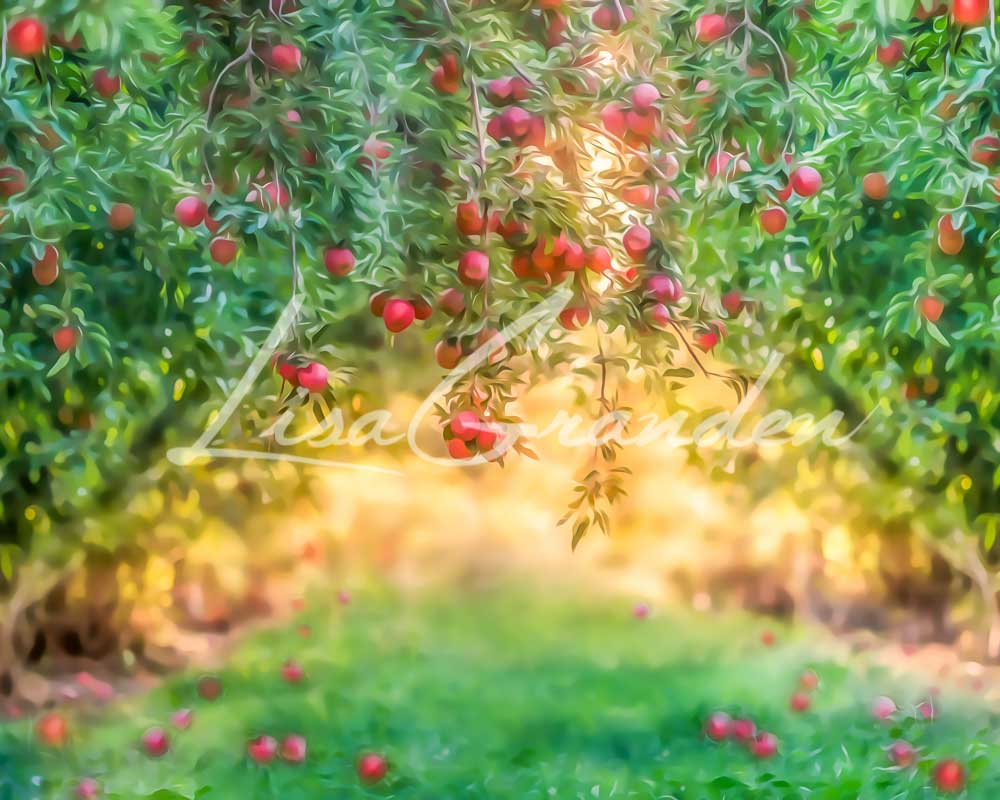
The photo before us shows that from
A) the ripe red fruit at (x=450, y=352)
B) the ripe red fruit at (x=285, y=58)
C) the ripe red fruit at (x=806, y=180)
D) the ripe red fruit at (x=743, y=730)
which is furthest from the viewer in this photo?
the ripe red fruit at (x=743, y=730)

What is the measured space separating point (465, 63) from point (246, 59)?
361 mm

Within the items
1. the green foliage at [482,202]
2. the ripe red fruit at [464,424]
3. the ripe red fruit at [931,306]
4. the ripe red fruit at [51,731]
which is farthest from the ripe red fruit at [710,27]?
the ripe red fruit at [51,731]

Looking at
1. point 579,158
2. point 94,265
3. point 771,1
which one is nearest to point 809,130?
point 771,1

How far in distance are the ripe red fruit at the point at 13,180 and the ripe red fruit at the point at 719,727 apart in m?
1.62

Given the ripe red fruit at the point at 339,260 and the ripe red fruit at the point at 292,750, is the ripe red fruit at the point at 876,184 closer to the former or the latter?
the ripe red fruit at the point at 339,260

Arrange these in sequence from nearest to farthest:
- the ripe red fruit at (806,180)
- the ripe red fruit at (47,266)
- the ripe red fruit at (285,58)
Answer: the ripe red fruit at (285,58)
the ripe red fruit at (47,266)
the ripe red fruit at (806,180)

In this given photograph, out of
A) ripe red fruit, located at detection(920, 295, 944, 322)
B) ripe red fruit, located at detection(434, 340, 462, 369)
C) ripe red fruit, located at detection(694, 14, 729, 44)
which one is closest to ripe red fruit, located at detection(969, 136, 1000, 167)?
ripe red fruit, located at detection(920, 295, 944, 322)

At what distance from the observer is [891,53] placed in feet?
6.63

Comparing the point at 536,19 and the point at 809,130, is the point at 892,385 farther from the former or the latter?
the point at 536,19

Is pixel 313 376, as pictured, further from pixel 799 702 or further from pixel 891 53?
pixel 891 53

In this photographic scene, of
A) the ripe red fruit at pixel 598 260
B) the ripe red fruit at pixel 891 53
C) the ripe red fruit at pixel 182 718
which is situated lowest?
the ripe red fruit at pixel 182 718

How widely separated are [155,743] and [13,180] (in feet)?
3.49

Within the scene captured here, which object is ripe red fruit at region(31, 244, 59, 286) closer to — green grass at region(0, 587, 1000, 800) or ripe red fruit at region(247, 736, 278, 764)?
green grass at region(0, 587, 1000, 800)

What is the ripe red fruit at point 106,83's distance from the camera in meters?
1.92
